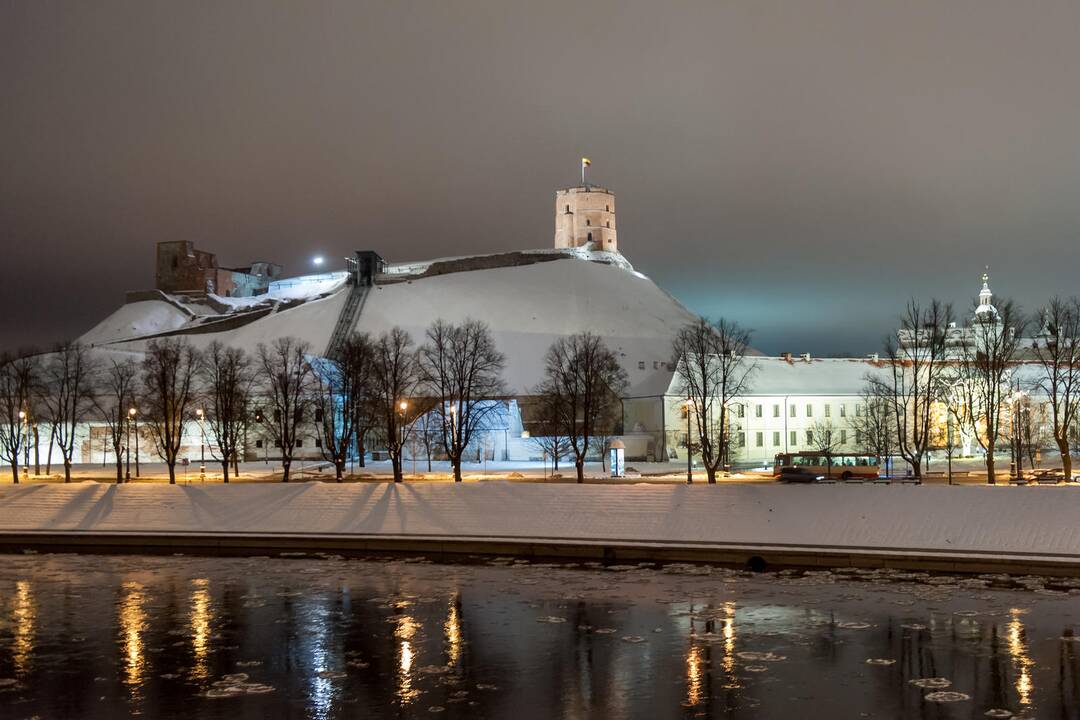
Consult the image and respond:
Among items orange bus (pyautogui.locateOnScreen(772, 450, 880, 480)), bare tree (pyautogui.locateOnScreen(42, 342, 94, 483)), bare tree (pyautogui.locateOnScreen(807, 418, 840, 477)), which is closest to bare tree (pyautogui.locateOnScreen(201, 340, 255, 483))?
bare tree (pyautogui.locateOnScreen(42, 342, 94, 483))

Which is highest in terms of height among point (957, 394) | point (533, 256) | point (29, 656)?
point (533, 256)

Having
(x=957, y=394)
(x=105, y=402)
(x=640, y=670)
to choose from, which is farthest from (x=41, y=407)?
(x=640, y=670)

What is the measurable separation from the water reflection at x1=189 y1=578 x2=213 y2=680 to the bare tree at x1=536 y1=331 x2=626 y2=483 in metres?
25.1

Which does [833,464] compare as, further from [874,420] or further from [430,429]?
[430,429]

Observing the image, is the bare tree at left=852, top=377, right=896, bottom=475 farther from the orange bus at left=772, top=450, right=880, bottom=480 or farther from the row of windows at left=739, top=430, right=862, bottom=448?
the orange bus at left=772, top=450, right=880, bottom=480

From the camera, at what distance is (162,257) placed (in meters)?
150

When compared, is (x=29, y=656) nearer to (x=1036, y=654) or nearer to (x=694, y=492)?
(x=1036, y=654)

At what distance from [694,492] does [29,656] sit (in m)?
22.4

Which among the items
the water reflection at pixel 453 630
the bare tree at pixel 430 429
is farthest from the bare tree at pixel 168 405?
the water reflection at pixel 453 630

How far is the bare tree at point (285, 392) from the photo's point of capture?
191 ft

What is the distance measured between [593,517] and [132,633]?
17143 mm

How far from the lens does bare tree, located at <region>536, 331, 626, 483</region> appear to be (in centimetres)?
6000

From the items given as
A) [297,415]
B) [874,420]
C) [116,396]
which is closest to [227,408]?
[297,415]

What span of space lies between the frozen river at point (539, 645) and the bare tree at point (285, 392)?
25620 millimetres
